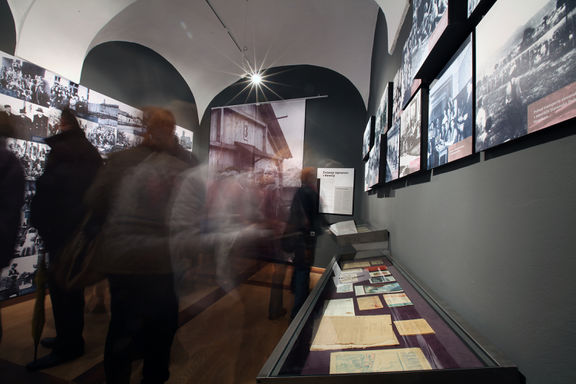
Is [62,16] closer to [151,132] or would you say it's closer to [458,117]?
[151,132]

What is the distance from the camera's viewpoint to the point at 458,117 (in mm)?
415

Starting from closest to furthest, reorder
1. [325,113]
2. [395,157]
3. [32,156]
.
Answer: [32,156] → [395,157] → [325,113]

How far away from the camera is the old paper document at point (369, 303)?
0.48 m

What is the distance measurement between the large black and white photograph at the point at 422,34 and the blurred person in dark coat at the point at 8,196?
1.15 metres

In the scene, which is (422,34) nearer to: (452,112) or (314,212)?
(452,112)

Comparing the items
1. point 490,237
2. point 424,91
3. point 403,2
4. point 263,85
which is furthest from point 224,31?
point 490,237

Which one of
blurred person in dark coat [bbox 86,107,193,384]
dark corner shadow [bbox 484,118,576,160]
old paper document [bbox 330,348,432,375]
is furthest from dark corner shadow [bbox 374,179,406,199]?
blurred person in dark coat [bbox 86,107,193,384]

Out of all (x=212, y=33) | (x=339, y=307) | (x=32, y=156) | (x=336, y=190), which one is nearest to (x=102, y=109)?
(x=32, y=156)

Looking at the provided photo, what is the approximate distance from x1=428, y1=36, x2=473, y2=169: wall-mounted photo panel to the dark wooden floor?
3.50 ft

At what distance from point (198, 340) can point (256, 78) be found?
280cm

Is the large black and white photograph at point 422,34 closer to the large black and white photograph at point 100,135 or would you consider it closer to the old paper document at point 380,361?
the old paper document at point 380,361

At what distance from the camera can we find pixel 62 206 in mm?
765

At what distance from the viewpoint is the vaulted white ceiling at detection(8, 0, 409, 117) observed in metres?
0.72

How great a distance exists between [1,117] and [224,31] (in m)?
1.93
